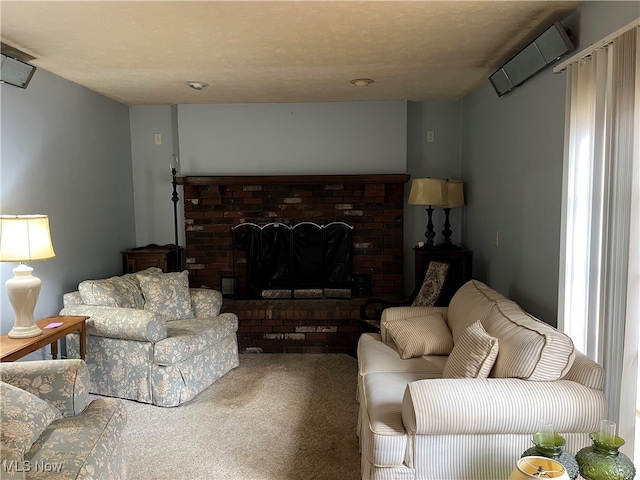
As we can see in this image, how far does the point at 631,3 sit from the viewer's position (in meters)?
1.95

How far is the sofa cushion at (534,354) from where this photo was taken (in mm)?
1970

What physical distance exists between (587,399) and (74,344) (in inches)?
129

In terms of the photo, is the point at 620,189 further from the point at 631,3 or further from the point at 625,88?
the point at 631,3

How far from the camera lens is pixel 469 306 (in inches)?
112

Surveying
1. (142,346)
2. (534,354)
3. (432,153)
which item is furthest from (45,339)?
(432,153)

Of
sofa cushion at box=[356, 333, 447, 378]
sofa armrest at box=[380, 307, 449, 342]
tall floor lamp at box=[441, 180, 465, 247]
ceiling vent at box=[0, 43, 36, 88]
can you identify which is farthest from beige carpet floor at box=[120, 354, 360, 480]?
ceiling vent at box=[0, 43, 36, 88]

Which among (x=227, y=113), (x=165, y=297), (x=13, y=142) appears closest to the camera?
(x=13, y=142)

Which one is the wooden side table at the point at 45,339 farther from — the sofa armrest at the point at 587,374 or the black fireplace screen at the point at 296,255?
the sofa armrest at the point at 587,374

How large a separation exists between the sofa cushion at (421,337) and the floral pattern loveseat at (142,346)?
4.72 feet

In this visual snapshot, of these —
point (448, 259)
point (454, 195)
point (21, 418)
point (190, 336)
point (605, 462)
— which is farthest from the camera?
point (454, 195)

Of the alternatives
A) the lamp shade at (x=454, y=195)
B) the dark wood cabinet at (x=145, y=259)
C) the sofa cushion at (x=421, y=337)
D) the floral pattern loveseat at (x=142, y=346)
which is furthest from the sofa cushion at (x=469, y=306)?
the dark wood cabinet at (x=145, y=259)

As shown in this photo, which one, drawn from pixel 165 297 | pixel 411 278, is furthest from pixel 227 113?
pixel 411 278

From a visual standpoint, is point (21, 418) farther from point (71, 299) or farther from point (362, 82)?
point (362, 82)

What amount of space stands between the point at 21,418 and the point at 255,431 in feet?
4.61
